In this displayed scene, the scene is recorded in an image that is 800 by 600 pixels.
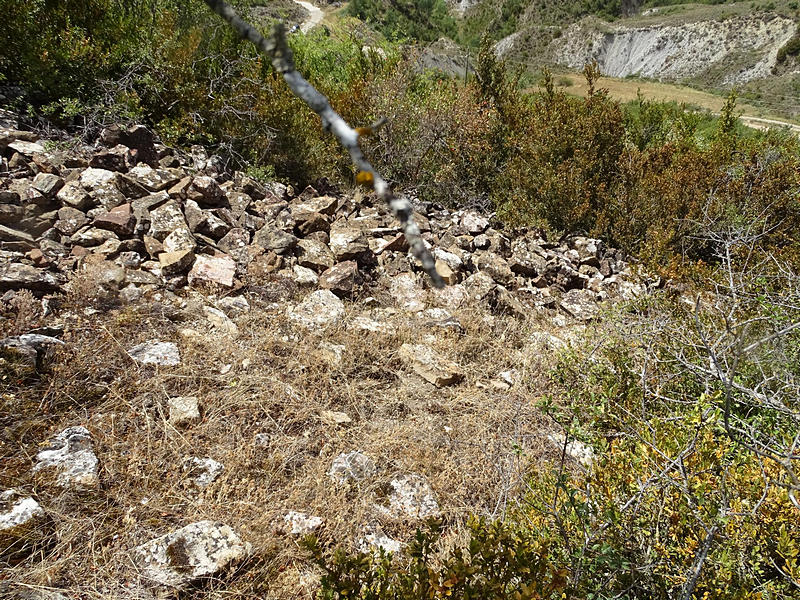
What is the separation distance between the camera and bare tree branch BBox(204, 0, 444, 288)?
503 millimetres

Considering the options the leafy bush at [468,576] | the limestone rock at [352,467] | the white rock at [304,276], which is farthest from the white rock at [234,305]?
the leafy bush at [468,576]

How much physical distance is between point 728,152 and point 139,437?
774 centimetres

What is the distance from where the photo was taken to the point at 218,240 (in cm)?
401

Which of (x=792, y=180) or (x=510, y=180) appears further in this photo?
(x=510, y=180)

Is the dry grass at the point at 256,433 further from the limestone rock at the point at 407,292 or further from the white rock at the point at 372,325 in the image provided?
the limestone rock at the point at 407,292

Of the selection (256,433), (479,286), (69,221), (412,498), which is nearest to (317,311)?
(256,433)

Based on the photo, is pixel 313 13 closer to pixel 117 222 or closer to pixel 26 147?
pixel 26 147

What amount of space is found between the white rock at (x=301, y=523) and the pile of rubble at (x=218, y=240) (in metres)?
2.02

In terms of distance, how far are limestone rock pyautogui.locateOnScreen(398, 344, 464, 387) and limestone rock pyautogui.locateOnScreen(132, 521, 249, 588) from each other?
1652 mm

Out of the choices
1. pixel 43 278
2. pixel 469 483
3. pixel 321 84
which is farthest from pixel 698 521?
pixel 321 84

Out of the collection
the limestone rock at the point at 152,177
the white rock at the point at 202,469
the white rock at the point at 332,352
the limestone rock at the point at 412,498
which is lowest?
the limestone rock at the point at 412,498

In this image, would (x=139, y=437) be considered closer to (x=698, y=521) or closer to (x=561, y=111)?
(x=698, y=521)

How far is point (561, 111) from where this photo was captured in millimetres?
6328

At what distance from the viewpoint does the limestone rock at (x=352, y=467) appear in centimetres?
Answer: 234
